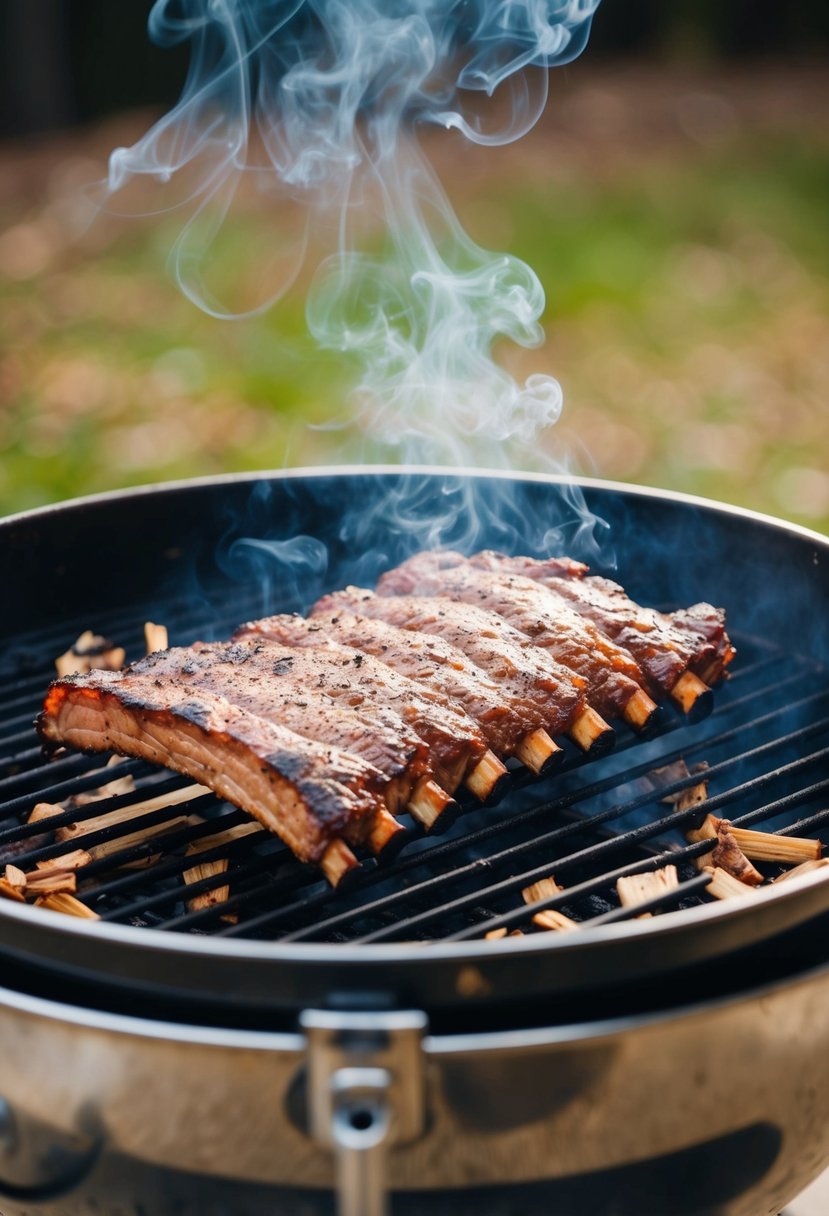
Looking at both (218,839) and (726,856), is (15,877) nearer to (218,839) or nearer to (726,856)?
(218,839)

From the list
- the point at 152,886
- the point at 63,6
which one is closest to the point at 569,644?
the point at 152,886

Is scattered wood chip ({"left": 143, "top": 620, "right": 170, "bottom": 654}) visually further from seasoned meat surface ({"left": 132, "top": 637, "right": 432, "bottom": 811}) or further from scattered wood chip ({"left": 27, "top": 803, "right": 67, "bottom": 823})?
scattered wood chip ({"left": 27, "top": 803, "right": 67, "bottom": 823})

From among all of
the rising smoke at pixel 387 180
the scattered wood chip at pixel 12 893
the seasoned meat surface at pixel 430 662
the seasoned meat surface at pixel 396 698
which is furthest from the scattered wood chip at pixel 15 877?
the rising smoke at pixel 387 180

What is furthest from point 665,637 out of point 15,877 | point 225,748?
point 15,877

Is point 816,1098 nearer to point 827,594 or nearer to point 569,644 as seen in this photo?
point 569,644

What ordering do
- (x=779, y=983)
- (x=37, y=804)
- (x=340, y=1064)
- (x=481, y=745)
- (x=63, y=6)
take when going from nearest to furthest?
(x=340, y=1064) < (x=779, y=983) < (x=481, y=745) < (x=37, y=804) < (x=63, y=6)
